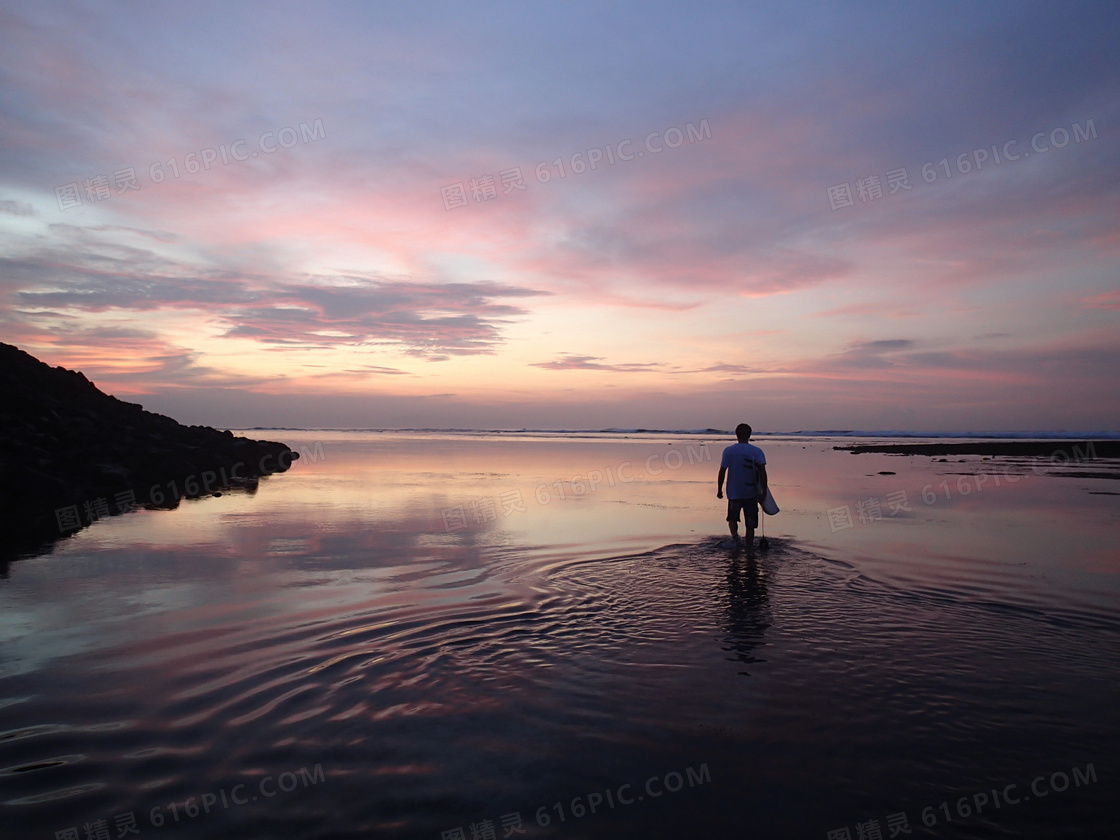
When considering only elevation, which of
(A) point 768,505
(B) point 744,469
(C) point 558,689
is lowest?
(C) point 558,689

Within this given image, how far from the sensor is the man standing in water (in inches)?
534

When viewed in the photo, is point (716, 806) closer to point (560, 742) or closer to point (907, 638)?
point (560, 742)

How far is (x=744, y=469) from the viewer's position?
13586mm

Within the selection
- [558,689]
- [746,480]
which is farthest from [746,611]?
[746,480]

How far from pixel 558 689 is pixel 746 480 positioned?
868 centimetres

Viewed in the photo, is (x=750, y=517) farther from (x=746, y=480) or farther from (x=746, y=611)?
(x=746, y=611)

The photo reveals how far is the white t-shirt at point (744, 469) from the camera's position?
44.5 ft

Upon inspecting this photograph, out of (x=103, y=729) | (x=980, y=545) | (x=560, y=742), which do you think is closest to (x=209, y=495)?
(x=103, y=729)

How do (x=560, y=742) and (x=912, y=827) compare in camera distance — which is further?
(x=560, y=742)

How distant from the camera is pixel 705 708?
5613 mm

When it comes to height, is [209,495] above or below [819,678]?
above

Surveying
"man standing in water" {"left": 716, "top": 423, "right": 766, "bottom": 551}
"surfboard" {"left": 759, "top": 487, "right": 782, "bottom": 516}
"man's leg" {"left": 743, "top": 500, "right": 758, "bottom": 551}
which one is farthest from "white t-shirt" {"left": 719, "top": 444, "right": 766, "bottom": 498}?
"surfboard" {"left": 759, "top": 487, "right": 782, "bottom": 516}

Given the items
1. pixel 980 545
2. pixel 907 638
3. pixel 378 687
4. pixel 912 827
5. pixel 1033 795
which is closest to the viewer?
pixel 912 827

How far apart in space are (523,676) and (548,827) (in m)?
2.44
